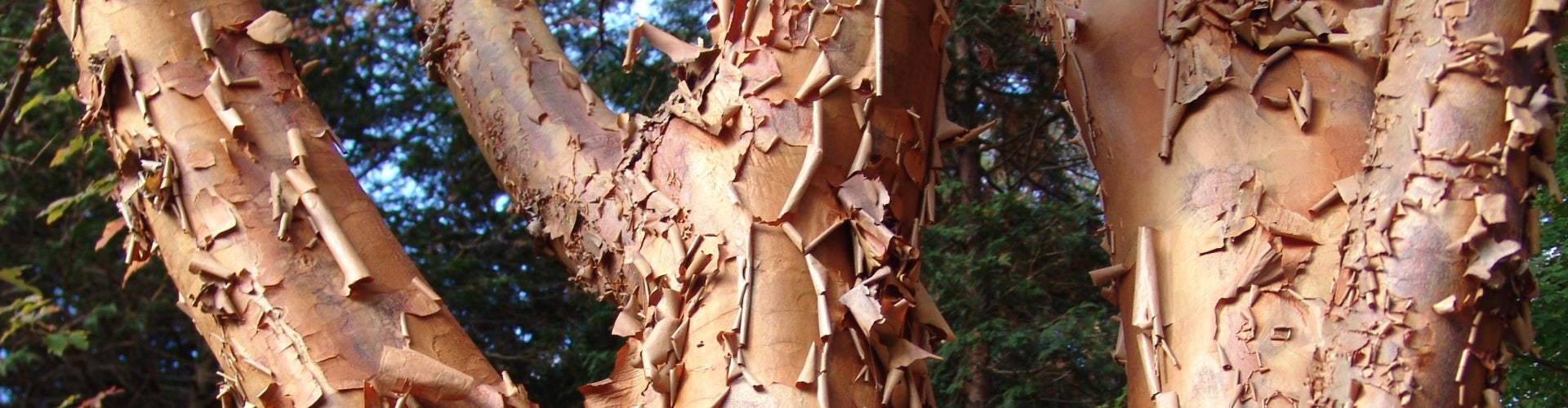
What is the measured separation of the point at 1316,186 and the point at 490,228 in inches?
142

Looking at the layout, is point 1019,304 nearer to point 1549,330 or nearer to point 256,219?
point 1549,330

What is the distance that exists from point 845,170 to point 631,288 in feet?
0.94

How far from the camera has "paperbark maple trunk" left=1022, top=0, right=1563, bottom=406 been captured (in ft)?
3.53

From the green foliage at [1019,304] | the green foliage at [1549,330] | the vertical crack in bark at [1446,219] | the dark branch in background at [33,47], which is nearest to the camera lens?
the vertical crack in bark at [1446,219]

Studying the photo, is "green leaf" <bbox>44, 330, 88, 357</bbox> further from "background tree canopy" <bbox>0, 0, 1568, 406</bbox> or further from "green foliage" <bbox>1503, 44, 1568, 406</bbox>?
"green foliage" <bbox>1503, 44, 1568, 406</bbox>

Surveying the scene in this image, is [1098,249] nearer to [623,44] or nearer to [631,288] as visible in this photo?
[623,44]

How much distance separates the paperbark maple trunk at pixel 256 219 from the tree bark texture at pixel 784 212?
0.20m

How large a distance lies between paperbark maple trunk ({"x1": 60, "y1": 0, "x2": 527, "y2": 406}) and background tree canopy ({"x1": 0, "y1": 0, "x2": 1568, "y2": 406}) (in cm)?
197

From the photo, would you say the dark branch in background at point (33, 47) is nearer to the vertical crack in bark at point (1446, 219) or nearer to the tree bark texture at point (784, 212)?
the tree bark texture at point (784, 212)

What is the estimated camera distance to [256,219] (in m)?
1.36

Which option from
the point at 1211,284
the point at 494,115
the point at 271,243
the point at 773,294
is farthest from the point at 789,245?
the point at 494,115

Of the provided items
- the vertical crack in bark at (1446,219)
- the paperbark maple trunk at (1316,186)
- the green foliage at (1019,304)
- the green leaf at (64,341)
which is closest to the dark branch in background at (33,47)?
the paperbark maple trunk at (1316,186)

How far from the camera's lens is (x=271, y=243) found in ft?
4.42

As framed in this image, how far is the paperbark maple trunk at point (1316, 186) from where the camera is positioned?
3.53ft
